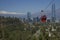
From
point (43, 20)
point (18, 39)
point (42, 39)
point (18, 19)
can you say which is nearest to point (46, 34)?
point (42, 39)

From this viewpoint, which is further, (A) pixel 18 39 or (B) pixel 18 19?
(B) pixel 18 19

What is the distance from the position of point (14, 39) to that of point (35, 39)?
13.1 meters

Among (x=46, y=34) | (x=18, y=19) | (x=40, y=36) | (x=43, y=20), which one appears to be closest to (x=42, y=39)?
(x=40, y=36)

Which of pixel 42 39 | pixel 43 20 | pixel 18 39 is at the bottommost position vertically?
pixel 18 39

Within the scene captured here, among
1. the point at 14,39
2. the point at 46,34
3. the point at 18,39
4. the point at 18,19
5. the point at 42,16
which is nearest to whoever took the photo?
the point at 42,16

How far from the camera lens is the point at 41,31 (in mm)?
7066

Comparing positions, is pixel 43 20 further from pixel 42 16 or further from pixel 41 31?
pixel 41 31

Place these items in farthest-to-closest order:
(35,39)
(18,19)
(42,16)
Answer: (18,19) → (35,39) → (42,16)

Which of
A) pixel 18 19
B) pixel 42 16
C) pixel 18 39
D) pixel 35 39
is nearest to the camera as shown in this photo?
pixel 42 16

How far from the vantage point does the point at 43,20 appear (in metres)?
4.94

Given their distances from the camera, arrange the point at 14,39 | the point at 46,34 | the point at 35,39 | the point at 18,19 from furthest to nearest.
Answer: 1. the point at 18,19
2. the point at 14,39
3. the point at 46,34
4. the point at 35,39

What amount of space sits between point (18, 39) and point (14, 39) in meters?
1.53

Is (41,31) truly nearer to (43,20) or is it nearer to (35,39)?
(35,39)

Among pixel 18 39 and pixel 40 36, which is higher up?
pixel 40 36
